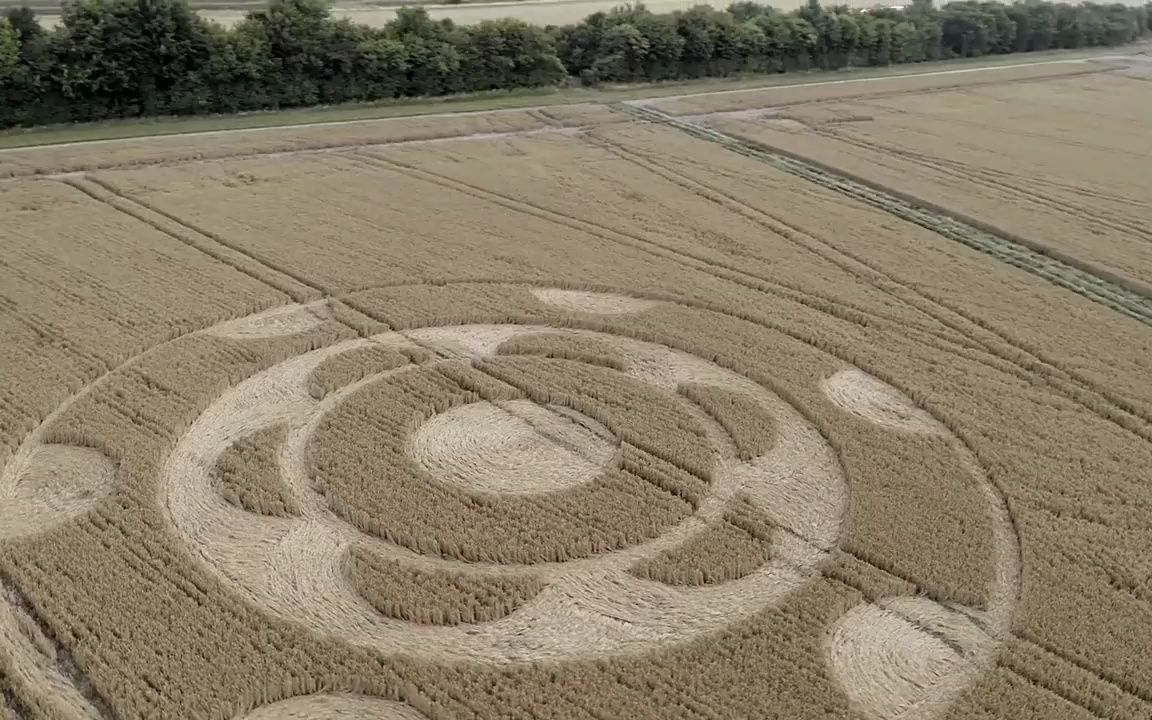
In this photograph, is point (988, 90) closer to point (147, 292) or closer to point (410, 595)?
point (147, 292)

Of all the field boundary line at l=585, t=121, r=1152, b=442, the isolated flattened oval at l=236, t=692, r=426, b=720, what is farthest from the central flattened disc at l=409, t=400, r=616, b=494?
the field boundary line at l=585, t=121, r=1152, b=442

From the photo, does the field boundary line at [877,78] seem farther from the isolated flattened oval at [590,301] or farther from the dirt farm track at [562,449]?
the isolated flattened oval at [590,301]

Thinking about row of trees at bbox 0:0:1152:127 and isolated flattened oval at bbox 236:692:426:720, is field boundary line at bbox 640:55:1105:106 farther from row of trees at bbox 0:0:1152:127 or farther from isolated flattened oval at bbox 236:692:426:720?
isolated flattened oval at bbox 236:692:426:720

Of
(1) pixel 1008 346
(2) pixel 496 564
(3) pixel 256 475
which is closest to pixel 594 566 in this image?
(2) pixel 496 564

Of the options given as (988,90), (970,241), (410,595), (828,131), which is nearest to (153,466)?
(410,595)

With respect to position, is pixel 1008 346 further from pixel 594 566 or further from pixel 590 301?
pixel 594 566

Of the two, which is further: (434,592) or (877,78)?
(877,78)

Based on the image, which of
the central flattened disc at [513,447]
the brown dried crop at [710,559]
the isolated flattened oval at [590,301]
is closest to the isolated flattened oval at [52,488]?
the central flattened disc at [513,447]
